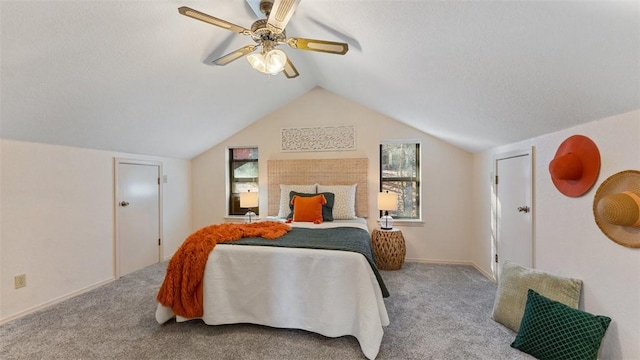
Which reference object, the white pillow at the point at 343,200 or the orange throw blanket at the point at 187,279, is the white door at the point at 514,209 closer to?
the white pillow at the point at 343,200

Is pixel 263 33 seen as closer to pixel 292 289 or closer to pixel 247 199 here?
pixel 292 289

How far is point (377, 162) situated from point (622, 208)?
8.83 ft

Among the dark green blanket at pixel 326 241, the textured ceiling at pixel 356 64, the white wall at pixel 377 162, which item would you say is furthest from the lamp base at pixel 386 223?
the textured ceiling at pixel 356 64

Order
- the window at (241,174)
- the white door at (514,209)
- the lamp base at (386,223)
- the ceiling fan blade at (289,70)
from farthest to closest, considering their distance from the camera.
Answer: the window at (241,174) → the lamp base at (386,223) → the white door at (514,209) → the ceiling fan blade at (289,70)

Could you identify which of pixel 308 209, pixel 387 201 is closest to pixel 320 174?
pixel 308 209

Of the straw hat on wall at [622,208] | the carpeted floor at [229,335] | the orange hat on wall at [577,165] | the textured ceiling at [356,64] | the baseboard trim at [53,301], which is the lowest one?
the carpeted floor at [229,335]

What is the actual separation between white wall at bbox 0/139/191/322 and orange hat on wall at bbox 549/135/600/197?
4.41m

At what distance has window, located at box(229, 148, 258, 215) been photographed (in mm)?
4500

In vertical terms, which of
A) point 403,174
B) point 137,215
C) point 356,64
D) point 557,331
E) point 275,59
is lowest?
point 557,331

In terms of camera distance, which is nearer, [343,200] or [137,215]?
[137,215]

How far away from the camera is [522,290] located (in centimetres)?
203

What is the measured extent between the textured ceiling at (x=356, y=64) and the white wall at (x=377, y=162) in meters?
0.58

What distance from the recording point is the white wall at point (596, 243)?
1.46 meters

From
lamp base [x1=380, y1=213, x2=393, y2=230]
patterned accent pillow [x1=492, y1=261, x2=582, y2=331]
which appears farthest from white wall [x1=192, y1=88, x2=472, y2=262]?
patterned accent pillow [x1=492, y1=261, x2=582, y2=331]
